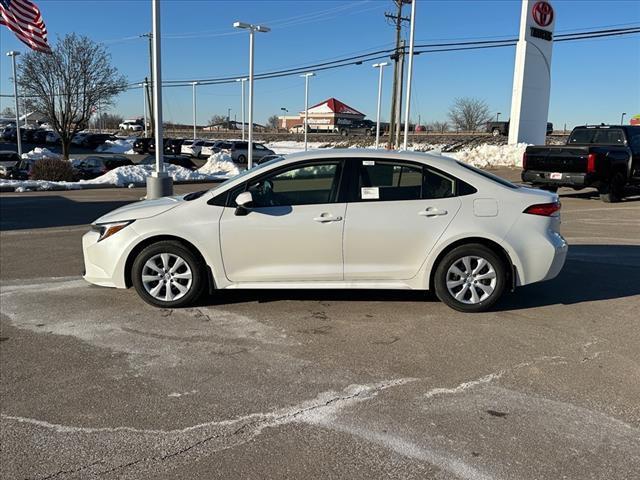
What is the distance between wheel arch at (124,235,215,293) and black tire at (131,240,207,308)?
3cm

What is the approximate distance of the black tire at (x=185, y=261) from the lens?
5477 millimetres

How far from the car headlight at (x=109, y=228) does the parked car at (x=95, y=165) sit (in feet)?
72.5

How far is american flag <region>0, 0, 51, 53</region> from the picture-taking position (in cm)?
1894

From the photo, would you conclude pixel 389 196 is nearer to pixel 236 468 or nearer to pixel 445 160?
pixel 445 160

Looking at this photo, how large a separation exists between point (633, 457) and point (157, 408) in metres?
2.82

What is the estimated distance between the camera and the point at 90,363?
171 inches

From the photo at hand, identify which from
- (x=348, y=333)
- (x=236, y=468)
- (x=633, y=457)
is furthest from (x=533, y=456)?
(x=348, y=333)

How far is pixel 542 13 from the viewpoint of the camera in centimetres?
2950

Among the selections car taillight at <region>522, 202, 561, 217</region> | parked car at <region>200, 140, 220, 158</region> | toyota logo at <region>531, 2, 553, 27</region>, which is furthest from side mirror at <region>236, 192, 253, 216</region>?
parked car at <region>200, 140, 220, 158</region>

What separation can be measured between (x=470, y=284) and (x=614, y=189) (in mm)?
12108

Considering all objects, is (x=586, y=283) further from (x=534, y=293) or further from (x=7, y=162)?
(x=7, y=162)

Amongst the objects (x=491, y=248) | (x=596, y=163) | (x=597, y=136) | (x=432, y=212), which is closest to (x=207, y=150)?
(x=597, y=136)

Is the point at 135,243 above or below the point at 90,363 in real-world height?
above

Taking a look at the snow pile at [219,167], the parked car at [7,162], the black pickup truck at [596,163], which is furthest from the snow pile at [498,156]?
the parked car at [7,162]
